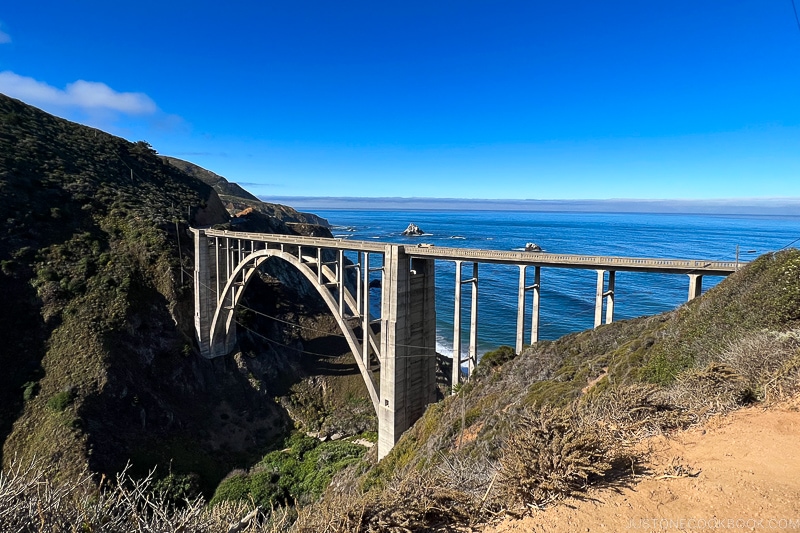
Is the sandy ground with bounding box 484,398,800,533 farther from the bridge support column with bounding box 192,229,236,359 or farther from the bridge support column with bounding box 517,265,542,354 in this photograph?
the bridge support column with bounding box 192,229,236,359

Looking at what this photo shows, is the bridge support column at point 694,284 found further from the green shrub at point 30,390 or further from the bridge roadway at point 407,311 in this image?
the green shrub at point 30,390

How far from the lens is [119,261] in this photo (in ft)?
98.5

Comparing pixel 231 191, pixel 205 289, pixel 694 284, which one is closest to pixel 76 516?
pixel 694 284

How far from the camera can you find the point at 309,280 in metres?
27.1

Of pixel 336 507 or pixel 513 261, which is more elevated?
pixel 513 261

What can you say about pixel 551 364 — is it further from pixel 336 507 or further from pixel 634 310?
pixel 634 310

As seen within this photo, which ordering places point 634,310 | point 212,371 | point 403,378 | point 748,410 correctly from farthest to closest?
1. point 634,310
2. point 212,371
3. point 403,378
4. point 748,410

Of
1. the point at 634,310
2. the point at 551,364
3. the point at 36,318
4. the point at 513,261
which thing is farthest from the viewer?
the point at 634,310

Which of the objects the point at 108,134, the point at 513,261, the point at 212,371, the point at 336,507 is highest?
the point at 108,134

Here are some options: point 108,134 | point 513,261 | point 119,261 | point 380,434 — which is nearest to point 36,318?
point 119,261

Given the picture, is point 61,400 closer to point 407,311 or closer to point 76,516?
point 407,311

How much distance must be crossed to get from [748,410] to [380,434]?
15990 millimetres

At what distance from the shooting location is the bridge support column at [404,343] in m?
18.3

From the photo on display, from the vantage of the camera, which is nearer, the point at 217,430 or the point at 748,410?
the point at 748,410
